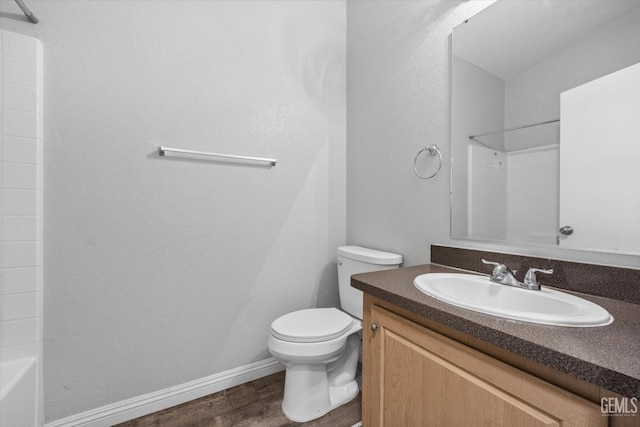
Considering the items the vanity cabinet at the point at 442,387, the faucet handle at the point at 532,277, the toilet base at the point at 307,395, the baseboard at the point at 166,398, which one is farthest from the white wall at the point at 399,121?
the baseboard at the point at 166,398

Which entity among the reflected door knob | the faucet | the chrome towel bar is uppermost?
the chrome towel bar

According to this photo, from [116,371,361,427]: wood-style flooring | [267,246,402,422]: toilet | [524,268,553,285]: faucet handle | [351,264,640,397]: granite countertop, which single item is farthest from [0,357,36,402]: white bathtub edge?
[524,268,553,285]: faucet handle

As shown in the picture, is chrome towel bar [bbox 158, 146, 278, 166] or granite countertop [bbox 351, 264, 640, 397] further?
chrome towel bar [bbox 158, 146, 278, 166]

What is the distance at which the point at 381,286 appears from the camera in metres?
0.93

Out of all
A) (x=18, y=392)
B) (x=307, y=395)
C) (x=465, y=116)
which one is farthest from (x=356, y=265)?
(x=18, y=392)

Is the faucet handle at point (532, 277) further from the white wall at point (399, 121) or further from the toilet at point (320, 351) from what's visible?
the toilet at point (320, 351)

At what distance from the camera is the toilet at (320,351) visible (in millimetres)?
1253

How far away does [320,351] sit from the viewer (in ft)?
4.09

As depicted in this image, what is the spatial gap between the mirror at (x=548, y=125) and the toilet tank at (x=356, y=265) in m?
0.37

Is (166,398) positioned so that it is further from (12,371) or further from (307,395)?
(307,395)

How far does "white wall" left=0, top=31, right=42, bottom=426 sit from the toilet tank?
1438mm

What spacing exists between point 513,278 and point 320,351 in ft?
2.79

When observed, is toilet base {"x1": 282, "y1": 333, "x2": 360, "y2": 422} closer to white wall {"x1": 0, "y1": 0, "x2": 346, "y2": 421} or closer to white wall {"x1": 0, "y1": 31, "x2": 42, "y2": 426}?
white wall {"x1": 0, "y1": 0, "x2": 346, "y2": 421}

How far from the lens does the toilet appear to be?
125 cm
